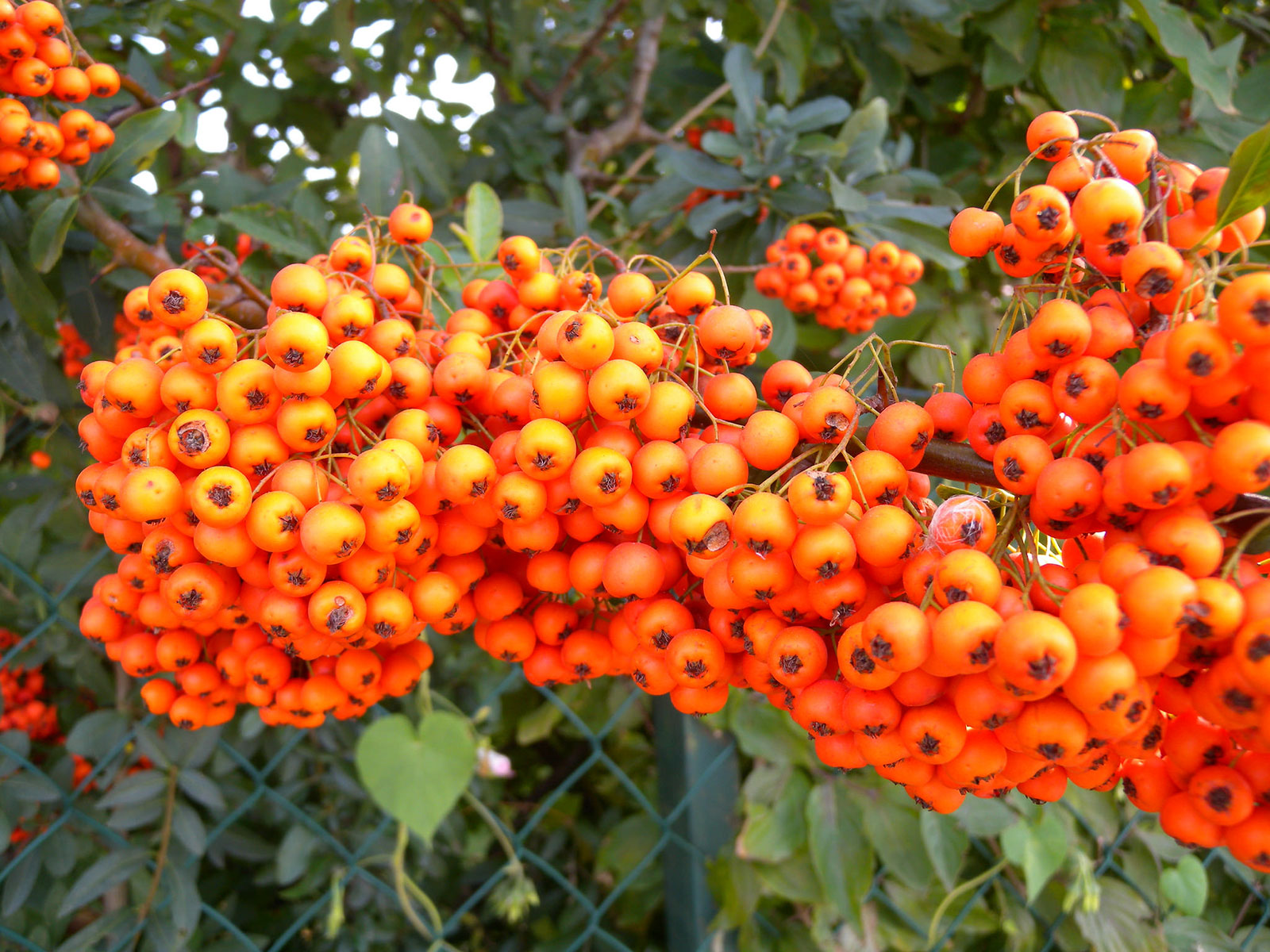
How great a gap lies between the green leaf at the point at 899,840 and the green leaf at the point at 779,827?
0.17m

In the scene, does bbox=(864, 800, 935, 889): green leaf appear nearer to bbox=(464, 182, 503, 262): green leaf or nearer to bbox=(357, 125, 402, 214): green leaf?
bbox=(464, 182, 503, 262): green leaf

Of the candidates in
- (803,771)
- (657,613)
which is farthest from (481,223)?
(803,771)

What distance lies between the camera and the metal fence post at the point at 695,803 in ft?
7.11

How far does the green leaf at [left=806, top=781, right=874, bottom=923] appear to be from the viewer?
1972 millimetres

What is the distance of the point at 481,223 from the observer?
6.09 feet

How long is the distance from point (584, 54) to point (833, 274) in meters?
1.40

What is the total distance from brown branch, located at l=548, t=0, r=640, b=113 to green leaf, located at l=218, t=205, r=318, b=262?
1399 millimetres

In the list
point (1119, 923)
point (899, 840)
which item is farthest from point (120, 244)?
point (1119, 923)

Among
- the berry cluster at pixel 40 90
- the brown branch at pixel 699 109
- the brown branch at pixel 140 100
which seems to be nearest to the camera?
the berry cluster at pixel 40 90

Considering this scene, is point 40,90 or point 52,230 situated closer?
point 40,90

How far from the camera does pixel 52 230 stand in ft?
5.24

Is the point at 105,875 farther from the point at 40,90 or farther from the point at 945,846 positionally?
the point at 945,846

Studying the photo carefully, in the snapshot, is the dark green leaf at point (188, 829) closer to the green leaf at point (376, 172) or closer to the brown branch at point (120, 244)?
the brown branch at point (120, 244)

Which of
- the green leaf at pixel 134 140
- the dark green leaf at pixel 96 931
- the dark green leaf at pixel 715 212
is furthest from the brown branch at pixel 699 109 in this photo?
the dark green leaf at pixel 96 931
